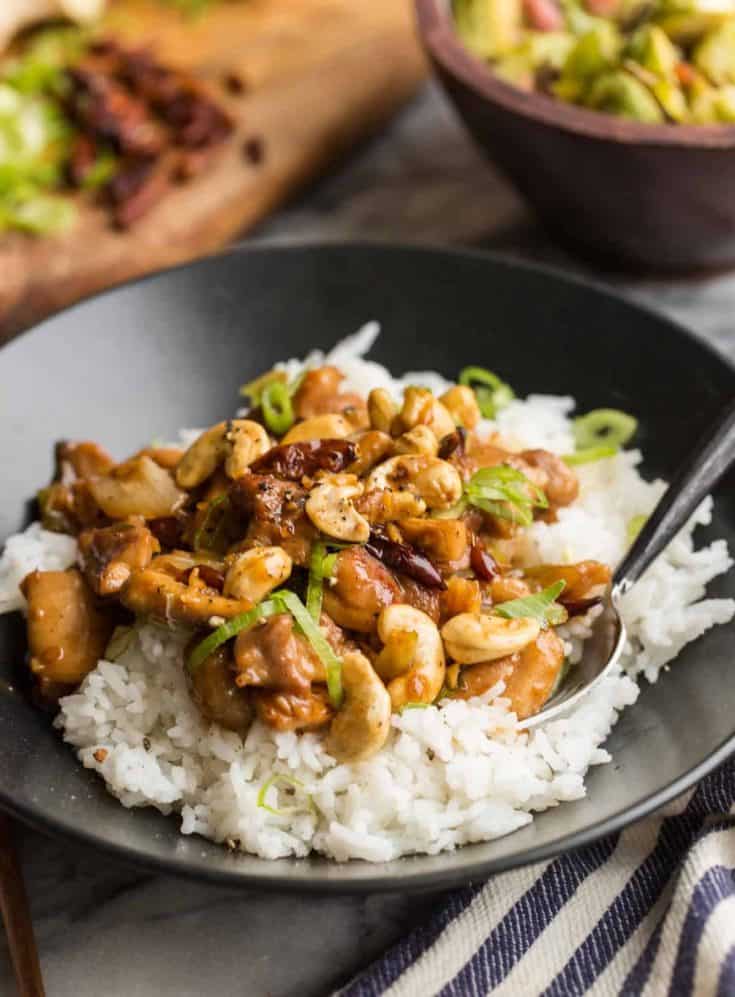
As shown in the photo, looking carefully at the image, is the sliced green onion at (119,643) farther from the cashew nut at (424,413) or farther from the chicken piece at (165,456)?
the cashew nut at (424,413)

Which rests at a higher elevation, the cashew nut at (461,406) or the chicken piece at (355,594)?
the chicken piece at (355,594)

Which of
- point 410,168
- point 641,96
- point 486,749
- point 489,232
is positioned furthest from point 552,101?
point 486,749

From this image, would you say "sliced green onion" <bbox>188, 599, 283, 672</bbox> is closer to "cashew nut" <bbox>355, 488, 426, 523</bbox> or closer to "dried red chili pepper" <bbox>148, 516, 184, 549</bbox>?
"cashew nut" <bbox>355, 488, 426, 523</bbox>

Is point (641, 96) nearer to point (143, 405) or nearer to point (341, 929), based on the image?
point (143, 405)

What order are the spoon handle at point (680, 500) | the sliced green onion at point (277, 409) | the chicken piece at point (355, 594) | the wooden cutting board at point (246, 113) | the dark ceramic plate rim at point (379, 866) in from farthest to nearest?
1. the wooden cutting board at point (246, 113)
2. the sliced green onion at point (277, 409)
3. the spoon handle at point (680, 500)
4. the chicken piece at point (355, 594)
5. the dark ceramic plate rim at point (379, 866)

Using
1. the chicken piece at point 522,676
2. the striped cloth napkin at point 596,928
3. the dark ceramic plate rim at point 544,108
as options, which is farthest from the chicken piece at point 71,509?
the dark ceramic plate rim at point 544,108

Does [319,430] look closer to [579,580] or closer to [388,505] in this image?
[388,505]
